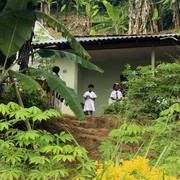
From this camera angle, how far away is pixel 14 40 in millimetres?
6965

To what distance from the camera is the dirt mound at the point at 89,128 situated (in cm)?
712

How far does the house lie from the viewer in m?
12.1

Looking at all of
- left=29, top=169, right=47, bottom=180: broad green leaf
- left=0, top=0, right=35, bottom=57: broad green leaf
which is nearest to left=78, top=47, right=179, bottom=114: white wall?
left=0, top=0, right=35, bottom=57: broad green leaf

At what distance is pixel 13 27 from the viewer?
277 inches

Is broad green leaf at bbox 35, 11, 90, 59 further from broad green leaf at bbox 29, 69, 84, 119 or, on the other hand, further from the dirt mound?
the dirt mound

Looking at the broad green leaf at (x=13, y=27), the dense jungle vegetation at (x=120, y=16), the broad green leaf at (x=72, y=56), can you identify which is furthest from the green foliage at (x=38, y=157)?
the dense jungle vegetation at (x=120, y=16)

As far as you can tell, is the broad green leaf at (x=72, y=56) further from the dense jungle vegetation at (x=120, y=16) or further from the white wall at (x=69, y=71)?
the white wall at (x=69, y=71)

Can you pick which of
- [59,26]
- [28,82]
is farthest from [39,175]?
[59,26]

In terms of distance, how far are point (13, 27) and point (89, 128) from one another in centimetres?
286

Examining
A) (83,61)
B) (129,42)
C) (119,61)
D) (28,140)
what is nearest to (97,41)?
(129,42)

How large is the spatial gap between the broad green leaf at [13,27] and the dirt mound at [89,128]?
5.51ft

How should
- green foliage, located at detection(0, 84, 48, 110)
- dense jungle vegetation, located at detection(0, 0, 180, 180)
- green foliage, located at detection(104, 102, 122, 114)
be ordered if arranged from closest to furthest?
dense jungle vegetation, located at detection(0, 0, 180, 180)
green foliage, located at detection(0, 84, 48, 110)
green foliage, located at detection(104, 102, 122, 114)

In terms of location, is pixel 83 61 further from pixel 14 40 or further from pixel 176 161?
pixel 176 161

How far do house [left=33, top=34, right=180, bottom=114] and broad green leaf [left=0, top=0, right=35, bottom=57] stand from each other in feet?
16.8
